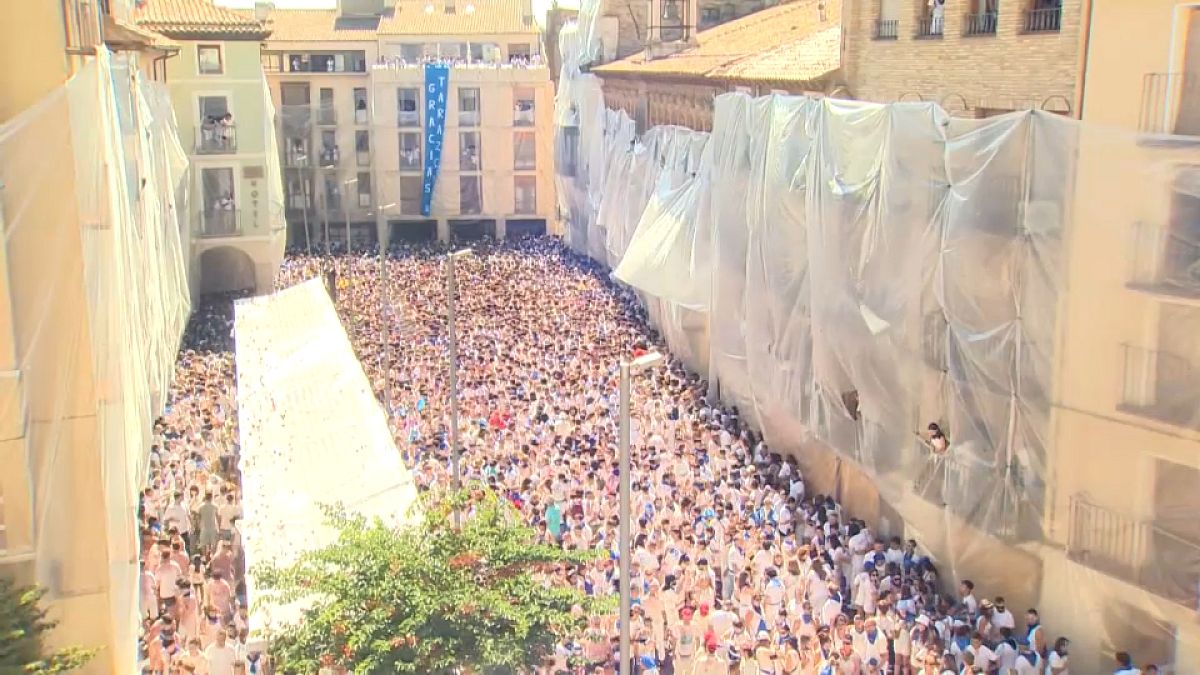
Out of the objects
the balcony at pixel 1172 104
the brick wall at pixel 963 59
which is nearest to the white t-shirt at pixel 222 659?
the balcony at pixel 1172 104

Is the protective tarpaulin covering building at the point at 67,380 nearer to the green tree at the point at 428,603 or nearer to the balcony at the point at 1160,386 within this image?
the green tree at the point at 428,603

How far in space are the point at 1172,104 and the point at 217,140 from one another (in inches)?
1217

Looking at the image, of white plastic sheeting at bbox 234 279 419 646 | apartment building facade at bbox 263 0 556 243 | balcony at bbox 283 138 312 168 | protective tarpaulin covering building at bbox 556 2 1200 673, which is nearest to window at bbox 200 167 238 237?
white plastic sheeting at bbox 234 279 419 646

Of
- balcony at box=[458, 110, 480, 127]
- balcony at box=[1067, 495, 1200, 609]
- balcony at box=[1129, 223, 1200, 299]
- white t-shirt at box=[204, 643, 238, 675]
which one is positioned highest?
balcony at box=[458, 110, 480, 127]

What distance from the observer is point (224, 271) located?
41312 millimetres

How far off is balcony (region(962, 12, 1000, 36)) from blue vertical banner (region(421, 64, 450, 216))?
36.7m

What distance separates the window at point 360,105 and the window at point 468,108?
14.1 feet

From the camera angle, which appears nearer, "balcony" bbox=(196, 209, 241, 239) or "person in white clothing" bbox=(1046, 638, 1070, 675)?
"person in white clothing" bbox=(1046, 638, 1070, 675)

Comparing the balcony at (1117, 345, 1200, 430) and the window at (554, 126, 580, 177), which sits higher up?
the window at (554, 126, 580, 177)

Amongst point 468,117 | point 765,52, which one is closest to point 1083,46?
point 765,52

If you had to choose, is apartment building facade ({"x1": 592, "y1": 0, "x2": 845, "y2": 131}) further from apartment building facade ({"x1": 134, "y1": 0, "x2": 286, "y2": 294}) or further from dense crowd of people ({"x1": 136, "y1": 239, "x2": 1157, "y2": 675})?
apartment building facade ({"x1": 134, "y1": 0, "x2": 286, "y2": 294})

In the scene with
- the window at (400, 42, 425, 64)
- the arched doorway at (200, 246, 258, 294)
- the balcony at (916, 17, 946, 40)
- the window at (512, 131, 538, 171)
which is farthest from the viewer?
the window at (400, 42, 425, 64)

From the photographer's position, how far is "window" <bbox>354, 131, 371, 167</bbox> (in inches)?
2132

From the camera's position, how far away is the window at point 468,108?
53188 mm
